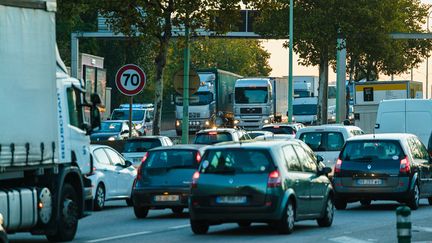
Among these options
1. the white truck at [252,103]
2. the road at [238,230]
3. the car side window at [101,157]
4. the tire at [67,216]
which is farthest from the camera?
the white truck at [252,103]

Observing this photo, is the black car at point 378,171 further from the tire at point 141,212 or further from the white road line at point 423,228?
the white road line at point 423,228

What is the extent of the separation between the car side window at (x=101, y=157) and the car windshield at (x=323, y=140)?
7555 mm

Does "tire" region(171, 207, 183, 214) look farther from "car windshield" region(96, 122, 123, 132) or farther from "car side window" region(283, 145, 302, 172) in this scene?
"car windshield" region(96, 122, 123, 132)

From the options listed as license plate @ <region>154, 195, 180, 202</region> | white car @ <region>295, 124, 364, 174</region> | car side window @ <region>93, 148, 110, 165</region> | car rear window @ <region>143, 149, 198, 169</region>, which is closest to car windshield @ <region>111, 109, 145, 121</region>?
white car @ <region>295, 124, 364, 174</region>

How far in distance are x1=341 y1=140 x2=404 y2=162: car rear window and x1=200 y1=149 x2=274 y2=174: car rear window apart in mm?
7462

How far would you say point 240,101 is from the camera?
85.3 meters

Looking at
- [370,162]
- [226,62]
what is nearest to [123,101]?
[226,62]

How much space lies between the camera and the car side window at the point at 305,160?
74.7ft

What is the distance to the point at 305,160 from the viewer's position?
23000 millimetres

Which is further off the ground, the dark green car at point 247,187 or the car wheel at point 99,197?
the dark green car at point 247,187

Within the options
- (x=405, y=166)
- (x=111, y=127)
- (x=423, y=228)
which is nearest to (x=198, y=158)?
(x=405, y=166)

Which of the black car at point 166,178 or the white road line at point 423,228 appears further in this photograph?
the black car at point 166,178

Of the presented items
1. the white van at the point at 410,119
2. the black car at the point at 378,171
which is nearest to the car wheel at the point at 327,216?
the black car at the point at 378,171

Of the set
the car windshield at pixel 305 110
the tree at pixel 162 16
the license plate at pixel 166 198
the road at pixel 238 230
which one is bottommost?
the car windshield at pixel 305 110
